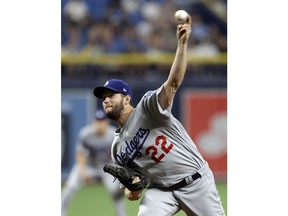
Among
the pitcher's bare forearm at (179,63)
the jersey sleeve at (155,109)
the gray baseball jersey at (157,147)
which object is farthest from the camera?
the gray baseball jersey at (157,147)

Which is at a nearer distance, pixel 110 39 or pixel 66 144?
pixel 66 144

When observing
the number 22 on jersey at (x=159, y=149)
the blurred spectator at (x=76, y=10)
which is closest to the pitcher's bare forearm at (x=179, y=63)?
the number 22 on jersey at (x=159, y=149)

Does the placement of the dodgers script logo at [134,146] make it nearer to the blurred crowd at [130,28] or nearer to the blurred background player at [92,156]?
the blurred background player at [92,156]

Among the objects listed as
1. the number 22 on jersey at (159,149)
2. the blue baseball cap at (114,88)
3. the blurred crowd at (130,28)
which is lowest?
the number 22 on jersey at (159,149)

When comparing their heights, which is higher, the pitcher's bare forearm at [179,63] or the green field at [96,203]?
the pitcher's bare forearm at [179,63]

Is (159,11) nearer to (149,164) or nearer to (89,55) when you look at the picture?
(89,55)
